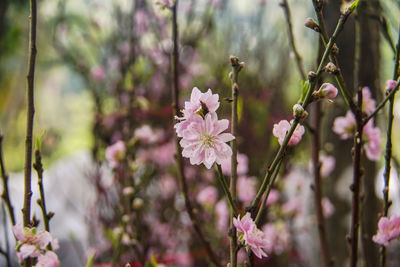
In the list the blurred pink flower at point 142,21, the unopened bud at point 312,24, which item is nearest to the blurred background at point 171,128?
the blurred pink flower at point 142,21

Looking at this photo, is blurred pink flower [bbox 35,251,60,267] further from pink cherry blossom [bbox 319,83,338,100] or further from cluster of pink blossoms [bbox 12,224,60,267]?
pink cherry blossom [bbox 319,83,338,100]

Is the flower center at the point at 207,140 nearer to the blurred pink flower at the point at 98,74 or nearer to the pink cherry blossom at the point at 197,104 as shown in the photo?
the pink cherry blossom at the point at 197,104

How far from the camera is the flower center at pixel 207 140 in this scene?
1.38 feet

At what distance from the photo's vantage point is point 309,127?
68 cm

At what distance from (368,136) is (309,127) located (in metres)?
0.10

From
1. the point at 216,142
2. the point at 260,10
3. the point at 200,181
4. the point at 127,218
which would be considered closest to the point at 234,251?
the point at 216,142

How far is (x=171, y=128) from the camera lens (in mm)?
2076

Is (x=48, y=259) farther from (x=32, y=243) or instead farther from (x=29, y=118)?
(x=29, y=118)

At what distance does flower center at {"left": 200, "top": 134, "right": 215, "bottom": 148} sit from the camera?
1.38ft

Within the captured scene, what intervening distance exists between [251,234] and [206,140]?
0.37 feet

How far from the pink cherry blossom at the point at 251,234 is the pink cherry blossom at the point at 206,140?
7 centimetres

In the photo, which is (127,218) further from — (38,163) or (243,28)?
(243,28)

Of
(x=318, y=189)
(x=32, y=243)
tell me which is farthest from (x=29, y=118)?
(x=318, y=189)

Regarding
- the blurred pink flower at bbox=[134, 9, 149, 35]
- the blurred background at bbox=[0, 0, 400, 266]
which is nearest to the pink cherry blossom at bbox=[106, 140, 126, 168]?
the blurred background at bbox=[0, 0, 400, 266]
